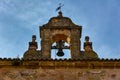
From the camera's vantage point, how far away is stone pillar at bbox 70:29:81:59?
1325 centimetres

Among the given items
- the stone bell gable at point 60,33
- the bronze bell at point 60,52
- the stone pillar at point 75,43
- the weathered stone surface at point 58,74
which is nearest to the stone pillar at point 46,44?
the stone bell gable at point 60,33

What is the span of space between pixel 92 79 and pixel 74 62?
71 centimetres

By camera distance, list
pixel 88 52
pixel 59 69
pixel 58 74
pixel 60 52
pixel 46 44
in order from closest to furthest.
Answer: pixel 58 74 < pixel 59 69 < pixel 88 52 < pixel 46 44 < pixel 60 52

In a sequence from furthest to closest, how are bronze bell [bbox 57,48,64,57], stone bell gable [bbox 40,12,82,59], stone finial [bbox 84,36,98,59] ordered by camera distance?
bronze bell [bbox 57,48,64,57] < stone bell gable [bbox 40,12,82,59] < stone finial [bbox 84,36,98,59]

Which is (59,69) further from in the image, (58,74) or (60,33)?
(60,33)

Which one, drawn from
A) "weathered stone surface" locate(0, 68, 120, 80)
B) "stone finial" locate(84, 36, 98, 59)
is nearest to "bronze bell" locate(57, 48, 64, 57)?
"stone finial" locate(84, 36, 98, 59)

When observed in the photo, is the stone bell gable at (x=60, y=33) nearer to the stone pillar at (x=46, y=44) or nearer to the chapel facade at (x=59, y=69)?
the stone pillar at (x=46, y=44)

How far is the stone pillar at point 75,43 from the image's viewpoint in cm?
1325

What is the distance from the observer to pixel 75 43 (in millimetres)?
13633

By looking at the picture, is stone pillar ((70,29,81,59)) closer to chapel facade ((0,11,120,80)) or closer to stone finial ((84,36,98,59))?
stone finial ((84,36,98,59))

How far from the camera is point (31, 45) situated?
13.7m

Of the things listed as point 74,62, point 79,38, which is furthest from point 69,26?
point 74,62

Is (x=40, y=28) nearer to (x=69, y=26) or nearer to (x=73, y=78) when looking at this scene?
(x=69, y=26)

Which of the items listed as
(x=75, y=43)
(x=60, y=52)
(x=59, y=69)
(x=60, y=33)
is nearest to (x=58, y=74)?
(x=59, y=69)
